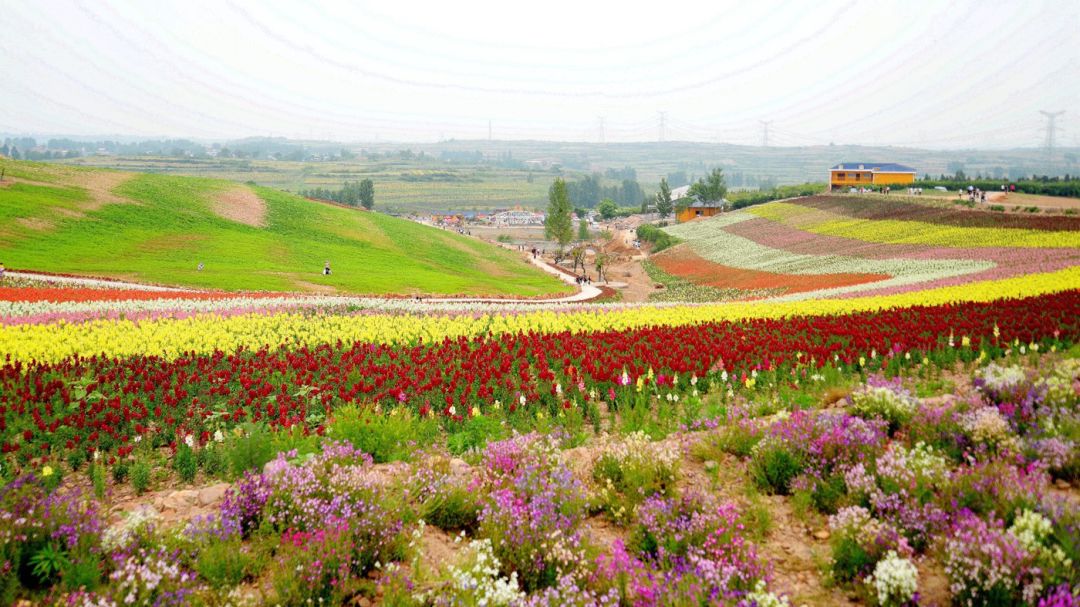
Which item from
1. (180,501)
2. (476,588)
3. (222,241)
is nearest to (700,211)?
(222,241)

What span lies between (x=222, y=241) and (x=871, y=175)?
121 metres

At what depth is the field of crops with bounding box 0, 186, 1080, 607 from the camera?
17.0 feet

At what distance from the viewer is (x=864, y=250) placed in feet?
199

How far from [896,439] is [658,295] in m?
48.4

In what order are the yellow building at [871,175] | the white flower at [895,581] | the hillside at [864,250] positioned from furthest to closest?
the yellow building at [871,175] → the hillside at [864,250] → the white flower at [895,581]

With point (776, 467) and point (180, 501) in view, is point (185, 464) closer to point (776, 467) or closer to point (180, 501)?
point (180, 501)

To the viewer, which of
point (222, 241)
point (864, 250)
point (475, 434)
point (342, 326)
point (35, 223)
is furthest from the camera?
point (864, 250)

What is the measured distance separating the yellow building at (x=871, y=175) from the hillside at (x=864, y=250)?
1137 inches

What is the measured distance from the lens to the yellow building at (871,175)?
12344 cm

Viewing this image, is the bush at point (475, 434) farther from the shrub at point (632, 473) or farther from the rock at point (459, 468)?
the shrub at point (632, 473)

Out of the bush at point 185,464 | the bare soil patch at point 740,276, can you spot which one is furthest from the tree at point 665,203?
the bush at point 185,464

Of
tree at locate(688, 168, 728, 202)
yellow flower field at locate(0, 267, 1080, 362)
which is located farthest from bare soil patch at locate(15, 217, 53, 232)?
tree at locate(688, 168, 728, 202)

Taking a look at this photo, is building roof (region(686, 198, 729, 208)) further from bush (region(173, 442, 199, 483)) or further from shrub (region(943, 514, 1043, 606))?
shrub (region(943, 514, 1043, 606))

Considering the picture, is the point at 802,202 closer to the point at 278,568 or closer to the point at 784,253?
the point at 784,253
